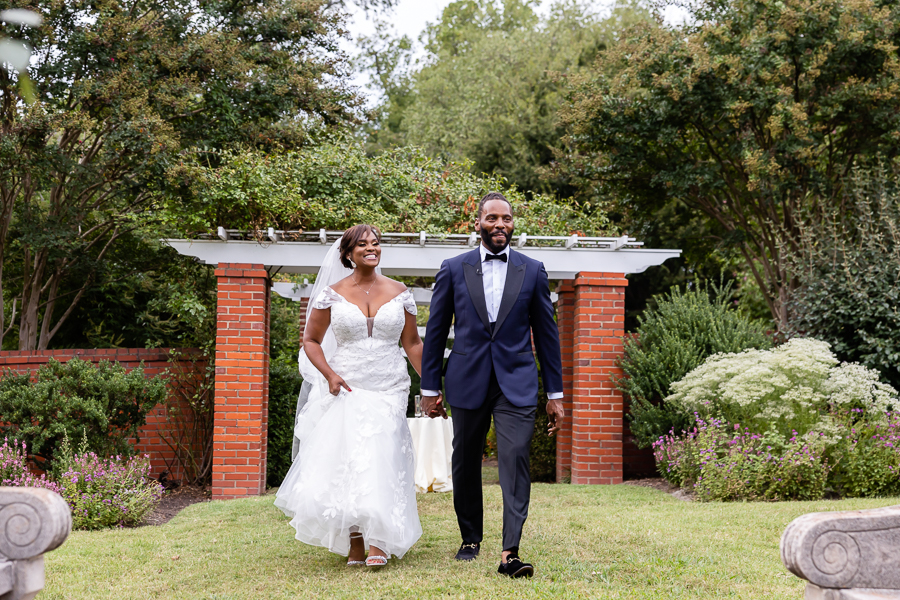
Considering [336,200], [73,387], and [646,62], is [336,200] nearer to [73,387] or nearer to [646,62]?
[73,387]

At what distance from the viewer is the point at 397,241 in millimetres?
9375

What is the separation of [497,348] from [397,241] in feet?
16.4

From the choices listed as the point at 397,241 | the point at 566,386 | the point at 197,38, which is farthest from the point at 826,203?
the point at 197,38

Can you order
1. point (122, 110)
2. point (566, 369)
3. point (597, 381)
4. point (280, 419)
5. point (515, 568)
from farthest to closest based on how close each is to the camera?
point (280, 419)
point (122, 110)
point (566, 369)
point (597, 381)
point (515, 568)

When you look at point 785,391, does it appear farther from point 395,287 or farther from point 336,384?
point 336,384

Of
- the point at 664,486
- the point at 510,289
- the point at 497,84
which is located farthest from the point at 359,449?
the point at 497,84

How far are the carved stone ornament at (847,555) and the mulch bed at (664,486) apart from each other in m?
4.94

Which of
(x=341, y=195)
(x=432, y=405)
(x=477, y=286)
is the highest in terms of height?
(x=341, y=195)

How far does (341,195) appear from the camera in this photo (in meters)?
10.4

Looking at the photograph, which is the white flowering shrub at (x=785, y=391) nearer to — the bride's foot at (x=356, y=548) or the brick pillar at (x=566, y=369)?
the brick pillar at (x=566, y=369)

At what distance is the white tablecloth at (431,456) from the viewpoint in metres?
9.08

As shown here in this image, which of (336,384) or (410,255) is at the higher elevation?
(410,255)

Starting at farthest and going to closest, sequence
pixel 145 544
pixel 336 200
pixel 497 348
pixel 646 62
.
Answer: pixel 646 62 < pixel 336 200 < pixel 145 544 < pixel 497 348

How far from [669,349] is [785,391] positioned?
1428 millimetres
